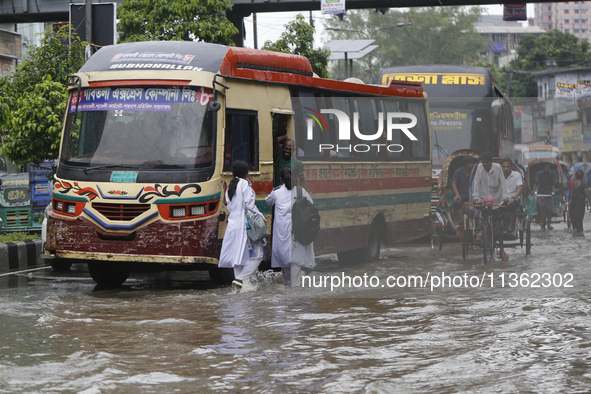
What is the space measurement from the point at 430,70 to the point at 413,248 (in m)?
8.17

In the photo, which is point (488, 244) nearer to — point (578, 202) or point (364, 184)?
point (578, 202)

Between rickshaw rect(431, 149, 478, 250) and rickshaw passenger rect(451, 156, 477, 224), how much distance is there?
6cm

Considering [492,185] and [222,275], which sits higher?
[492,185]

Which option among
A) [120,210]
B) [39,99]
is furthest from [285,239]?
[39,99]

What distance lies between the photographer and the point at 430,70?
18031mm

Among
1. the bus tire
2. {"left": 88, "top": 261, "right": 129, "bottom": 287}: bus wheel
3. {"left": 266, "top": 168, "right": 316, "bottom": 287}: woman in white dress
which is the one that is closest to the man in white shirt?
the bus tire

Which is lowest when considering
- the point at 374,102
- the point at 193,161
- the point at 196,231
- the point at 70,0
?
the point at 196,231

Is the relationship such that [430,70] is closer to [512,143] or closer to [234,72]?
[512,143]

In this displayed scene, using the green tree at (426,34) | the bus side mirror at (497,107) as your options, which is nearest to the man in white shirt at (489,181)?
the bus side mirror at (497,107)

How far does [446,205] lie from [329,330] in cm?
425

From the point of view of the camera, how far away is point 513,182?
10.3 meters

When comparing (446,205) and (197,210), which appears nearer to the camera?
(197,210)

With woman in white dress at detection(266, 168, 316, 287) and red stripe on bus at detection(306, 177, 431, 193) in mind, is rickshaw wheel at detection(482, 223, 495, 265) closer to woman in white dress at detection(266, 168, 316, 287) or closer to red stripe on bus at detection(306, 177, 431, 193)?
red stripe on bus at detection(306, 177, 431, 193)

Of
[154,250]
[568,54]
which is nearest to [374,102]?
[154,250]
